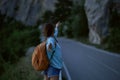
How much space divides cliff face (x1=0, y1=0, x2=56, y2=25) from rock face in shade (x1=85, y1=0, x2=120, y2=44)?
167ft

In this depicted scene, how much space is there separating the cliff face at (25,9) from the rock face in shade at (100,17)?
2000 inches

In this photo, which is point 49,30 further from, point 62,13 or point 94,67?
point 94,67

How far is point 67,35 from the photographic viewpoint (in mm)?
63969

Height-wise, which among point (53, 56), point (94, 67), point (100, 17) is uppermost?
point (53, 56)

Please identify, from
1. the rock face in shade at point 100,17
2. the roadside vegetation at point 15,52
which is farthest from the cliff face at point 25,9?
the roadside vegetation at point 15,52

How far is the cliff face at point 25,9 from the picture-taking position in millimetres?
106062

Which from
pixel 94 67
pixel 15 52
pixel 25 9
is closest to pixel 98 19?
pixel 15 52

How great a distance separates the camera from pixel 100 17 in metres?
46.0

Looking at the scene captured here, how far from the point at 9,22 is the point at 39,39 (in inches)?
2721

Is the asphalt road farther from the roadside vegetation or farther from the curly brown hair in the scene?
the curly brown hair

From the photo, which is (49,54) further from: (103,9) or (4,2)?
(4,2)

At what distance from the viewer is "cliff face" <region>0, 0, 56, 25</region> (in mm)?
106062

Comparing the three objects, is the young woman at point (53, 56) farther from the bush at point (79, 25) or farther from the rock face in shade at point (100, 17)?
the bush at point (79, 25)

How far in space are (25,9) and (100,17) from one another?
229 ft
